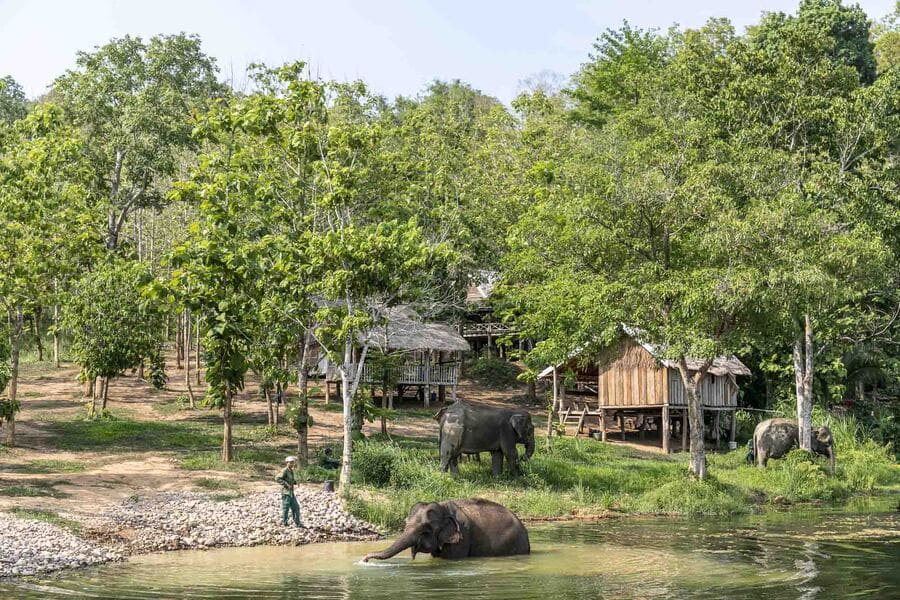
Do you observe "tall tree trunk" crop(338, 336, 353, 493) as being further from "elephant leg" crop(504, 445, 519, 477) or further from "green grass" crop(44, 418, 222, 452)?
"green grass" crop(44, 418, 222, 452)

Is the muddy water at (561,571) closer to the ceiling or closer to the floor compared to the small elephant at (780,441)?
closer to the floor

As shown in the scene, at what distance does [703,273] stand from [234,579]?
52.6 ft

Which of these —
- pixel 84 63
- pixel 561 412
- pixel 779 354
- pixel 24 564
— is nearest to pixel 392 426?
pixel 561 412

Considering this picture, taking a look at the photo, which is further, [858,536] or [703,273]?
[703,273]

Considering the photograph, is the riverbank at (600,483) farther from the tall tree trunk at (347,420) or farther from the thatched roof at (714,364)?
the thatched roof at (714,364)

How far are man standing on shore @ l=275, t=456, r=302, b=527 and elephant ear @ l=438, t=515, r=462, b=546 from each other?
3.82 meters

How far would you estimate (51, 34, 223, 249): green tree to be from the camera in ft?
143

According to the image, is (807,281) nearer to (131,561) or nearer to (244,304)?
(244,304)

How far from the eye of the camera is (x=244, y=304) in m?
28.4

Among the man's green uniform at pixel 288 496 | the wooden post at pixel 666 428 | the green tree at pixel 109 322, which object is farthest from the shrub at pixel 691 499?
the green tree at pixel 109 322

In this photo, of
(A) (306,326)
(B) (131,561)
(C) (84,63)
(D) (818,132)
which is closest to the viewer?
(B) (131,561)

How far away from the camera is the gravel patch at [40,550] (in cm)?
1781

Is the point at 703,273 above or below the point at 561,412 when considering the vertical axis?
above

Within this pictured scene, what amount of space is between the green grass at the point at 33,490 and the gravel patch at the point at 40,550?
275 cm
